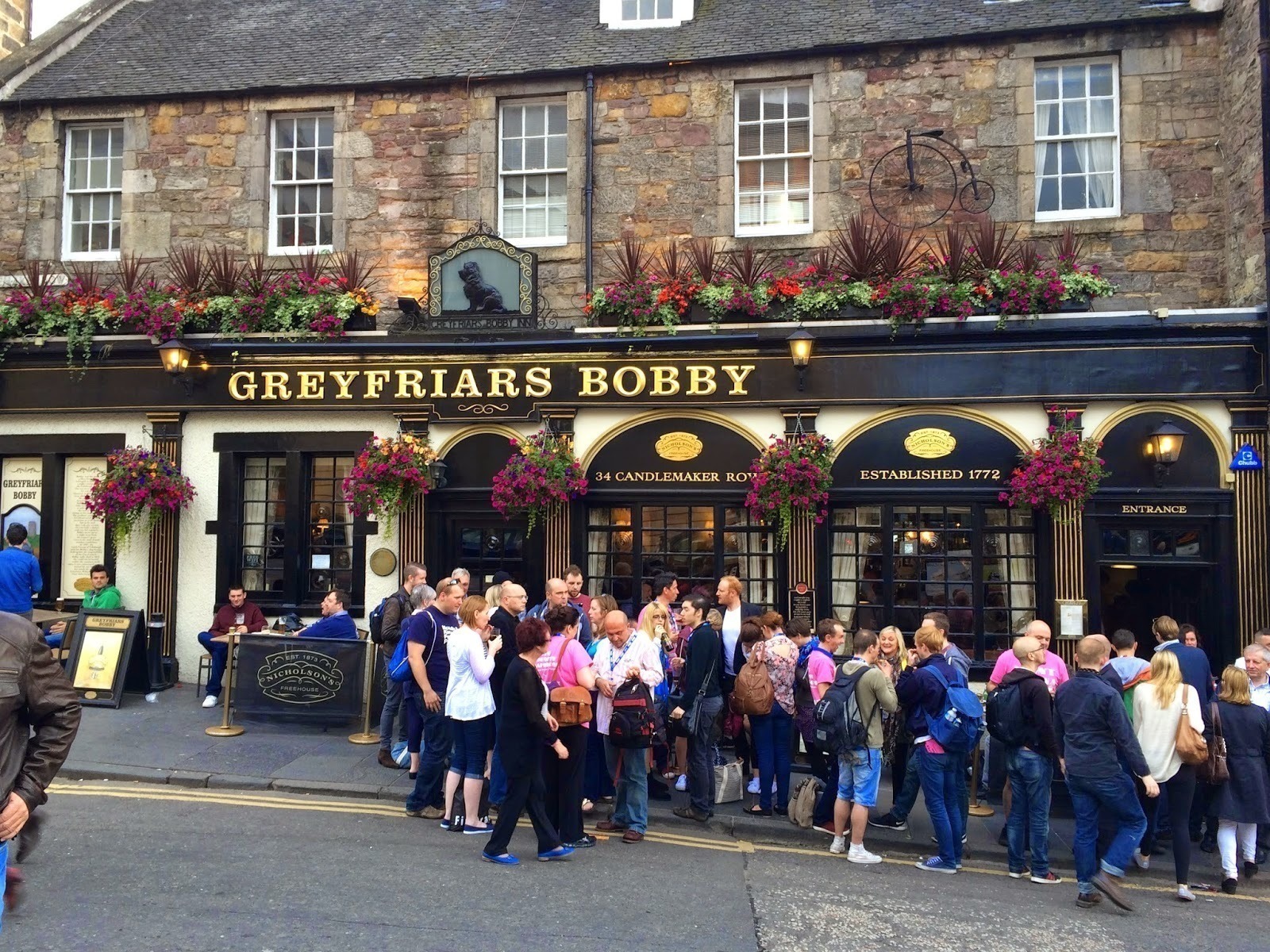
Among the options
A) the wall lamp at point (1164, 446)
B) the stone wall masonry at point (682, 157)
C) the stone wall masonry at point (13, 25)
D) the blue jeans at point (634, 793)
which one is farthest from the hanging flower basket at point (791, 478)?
the stone wall masonry at point (13, 25)

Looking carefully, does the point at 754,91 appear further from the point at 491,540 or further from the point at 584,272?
the point at 491,540

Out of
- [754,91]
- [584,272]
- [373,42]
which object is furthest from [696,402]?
[373,42]

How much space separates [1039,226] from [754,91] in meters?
3.84

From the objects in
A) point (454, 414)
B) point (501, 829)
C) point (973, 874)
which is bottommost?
point (973, 874)

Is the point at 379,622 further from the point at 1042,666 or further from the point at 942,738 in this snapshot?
the point at 1042,666

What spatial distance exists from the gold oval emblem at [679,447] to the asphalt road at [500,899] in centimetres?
512

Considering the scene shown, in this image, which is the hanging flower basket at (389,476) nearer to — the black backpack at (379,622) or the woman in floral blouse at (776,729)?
the black backpack at (379,622)

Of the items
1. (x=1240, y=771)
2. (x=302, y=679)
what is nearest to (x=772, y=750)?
(x=1240, y=771)

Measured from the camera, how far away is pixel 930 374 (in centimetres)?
1090

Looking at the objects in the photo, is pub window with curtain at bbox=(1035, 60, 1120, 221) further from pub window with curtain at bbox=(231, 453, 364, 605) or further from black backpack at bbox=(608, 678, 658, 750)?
pub window with curtain at bbox=(231, 453, 364, 605)

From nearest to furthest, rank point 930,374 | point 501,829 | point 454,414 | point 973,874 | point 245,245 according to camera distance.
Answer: point 501,829 < point 973,874 < point 930,374 < point 454,414 < point 245,245

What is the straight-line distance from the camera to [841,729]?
677cm

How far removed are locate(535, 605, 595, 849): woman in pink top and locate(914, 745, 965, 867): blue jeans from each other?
2.36m

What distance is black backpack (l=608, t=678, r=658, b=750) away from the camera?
6.81m
